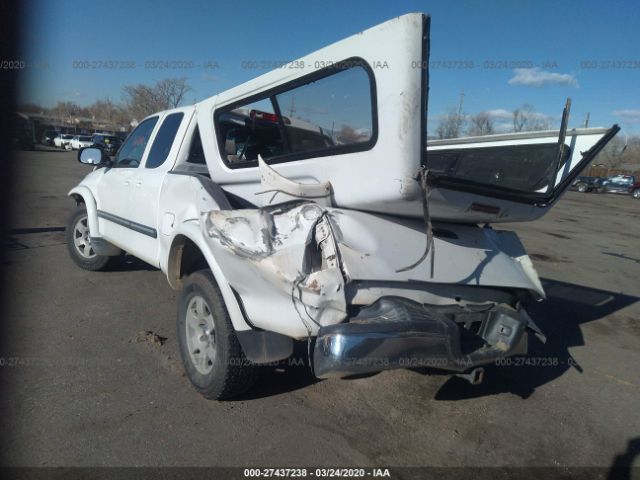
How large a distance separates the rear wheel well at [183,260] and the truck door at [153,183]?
528mm

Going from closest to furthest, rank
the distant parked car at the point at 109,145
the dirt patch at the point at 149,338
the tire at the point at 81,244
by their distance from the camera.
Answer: the dirt patch at the point at 149,338
the tire at the point at 81,244
the distant parked car at the point at 109,145

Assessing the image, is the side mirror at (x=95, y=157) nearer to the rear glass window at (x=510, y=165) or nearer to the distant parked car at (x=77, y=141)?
the rear glass window at (x=510, y=165)

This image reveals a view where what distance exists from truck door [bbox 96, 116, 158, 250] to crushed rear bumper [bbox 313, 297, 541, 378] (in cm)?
318

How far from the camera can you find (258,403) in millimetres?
3369

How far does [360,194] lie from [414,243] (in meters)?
0.52

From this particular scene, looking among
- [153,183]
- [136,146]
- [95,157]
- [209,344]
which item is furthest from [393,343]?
[95,157]

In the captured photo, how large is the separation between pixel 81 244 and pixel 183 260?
9.73ft

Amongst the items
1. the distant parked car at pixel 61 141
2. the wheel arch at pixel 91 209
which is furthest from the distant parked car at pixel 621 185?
the distant parked car at pixel 61 141

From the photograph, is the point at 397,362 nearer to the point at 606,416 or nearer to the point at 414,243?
the point at 414,243

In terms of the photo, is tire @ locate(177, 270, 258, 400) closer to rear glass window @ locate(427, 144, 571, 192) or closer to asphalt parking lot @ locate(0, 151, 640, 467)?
asphalt parking lot @ locate(0, 151, 640, 467)

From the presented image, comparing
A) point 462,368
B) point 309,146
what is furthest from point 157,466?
point 309,146

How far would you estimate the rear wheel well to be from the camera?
3.79m

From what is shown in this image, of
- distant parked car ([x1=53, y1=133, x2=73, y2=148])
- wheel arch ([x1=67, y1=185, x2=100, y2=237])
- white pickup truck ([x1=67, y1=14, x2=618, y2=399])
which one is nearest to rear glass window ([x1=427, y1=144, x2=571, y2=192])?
white pickup truck ([x1=67, y1=14, x2=618, y2=399])

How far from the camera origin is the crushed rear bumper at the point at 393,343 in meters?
2.44
